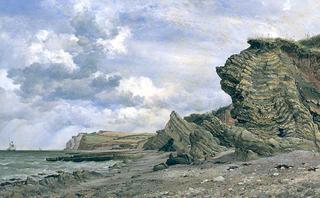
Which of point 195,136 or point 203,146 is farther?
point 195,136

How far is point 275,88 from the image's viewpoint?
5219 centimetres

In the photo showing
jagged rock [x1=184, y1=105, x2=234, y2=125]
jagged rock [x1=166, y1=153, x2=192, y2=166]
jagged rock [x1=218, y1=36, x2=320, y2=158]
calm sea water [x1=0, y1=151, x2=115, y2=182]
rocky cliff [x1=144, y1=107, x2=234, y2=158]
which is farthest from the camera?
jagged rock [x1=184, y1=105, x2=234, y2=125]

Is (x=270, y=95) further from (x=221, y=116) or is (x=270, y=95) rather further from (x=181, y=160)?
(x=221, y=116)

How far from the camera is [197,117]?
122625 mm

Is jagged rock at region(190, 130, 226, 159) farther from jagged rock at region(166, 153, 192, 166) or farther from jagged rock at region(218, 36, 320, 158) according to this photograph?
jagged rock at region(218, 36, 320, 158)

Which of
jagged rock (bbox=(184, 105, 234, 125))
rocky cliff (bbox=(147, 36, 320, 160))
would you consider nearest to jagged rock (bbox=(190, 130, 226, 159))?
rocky cliff (bbox=(147, 36, 320, 160))

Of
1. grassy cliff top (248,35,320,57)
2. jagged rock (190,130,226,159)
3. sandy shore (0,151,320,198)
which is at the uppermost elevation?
grassy cliff top (248,35,320,57)

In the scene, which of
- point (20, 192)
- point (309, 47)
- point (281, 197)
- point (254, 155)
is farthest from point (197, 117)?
point (281, 197)

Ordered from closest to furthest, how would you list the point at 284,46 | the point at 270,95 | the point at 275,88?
A: the point at 270,95 < the point at 275,88 < the point at 284,46

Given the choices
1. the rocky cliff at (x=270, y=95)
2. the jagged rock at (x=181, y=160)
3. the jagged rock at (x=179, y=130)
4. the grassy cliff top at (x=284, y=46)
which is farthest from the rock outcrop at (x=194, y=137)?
the grassy cliff top at (x=284, y=46)

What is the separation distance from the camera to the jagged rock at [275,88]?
5053cm

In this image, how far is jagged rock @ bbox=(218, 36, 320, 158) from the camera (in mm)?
50531

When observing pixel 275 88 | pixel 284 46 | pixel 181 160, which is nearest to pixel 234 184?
pixel 181 160


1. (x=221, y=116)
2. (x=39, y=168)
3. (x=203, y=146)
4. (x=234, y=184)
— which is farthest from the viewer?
(x=221, y=116)
